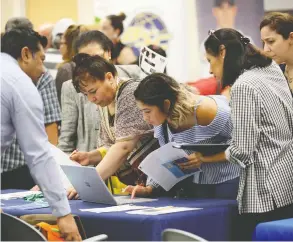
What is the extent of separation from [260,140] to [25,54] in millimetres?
1165

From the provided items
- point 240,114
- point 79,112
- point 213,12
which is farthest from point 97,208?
point 213,12

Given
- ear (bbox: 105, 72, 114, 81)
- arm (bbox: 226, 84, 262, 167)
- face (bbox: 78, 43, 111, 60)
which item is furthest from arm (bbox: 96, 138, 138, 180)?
face (bbox: 78, 43, 111, 60)

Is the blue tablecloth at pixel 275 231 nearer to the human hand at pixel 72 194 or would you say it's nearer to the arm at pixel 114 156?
the arm at pixel 114 156

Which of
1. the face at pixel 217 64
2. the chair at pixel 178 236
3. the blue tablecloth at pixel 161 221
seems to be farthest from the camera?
the face at pixel 217 64

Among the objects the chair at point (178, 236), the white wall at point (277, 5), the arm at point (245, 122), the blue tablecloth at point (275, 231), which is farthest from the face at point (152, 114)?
the white wall at point (277, 5)

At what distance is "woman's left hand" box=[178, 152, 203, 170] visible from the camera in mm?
3727

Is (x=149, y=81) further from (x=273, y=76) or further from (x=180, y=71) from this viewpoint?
(x=180, y=71)

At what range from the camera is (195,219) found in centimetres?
336

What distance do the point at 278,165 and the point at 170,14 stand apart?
134 inches

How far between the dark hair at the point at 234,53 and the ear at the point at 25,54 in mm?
1000

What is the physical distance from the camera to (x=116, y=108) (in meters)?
4.06

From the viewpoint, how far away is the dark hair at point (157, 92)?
3658 millimetres

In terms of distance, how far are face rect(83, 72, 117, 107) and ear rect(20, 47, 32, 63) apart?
2.95 ft

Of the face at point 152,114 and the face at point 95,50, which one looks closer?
the face at point 152,114
